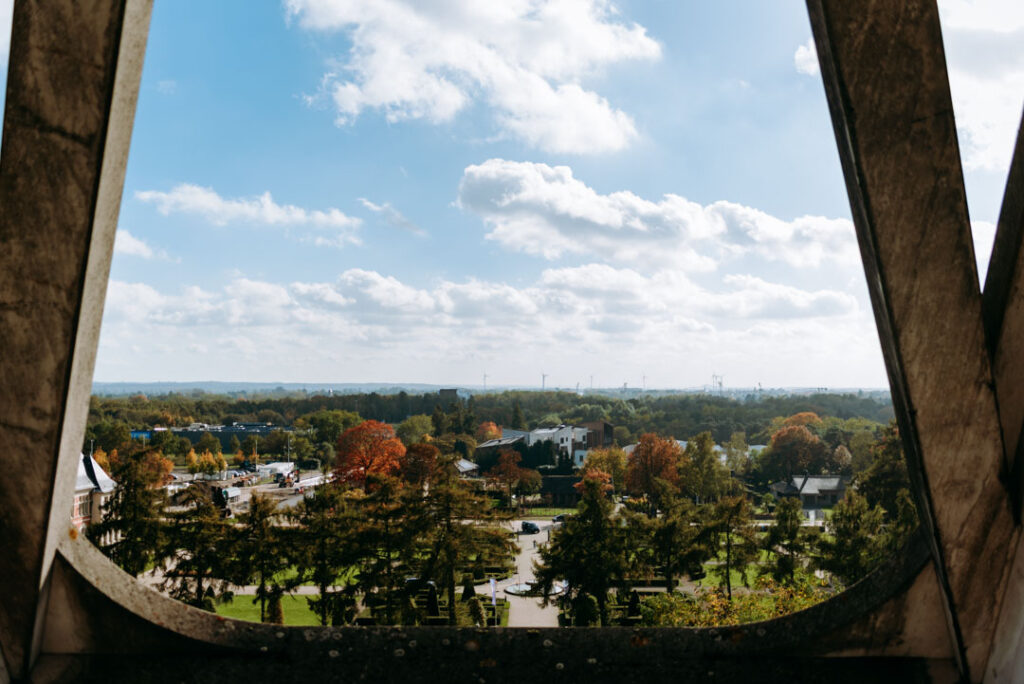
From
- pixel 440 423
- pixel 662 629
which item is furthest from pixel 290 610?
pixel 440 423

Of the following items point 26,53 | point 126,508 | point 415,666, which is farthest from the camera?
point 126,508

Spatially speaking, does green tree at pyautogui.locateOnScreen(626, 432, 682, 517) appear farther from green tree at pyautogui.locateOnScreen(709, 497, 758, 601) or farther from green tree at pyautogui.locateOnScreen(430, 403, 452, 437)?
green tree at pyautogui.locateOnScreen(430, 403, 452, 437)

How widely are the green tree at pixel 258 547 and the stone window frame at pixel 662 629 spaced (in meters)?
12.9

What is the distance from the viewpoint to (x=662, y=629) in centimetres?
217

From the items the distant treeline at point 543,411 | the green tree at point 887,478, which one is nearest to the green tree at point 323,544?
the green tree at point 887,478

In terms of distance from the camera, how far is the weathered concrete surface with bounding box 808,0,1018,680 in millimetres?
1537

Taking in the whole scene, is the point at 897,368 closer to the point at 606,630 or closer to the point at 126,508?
the point at 606,630

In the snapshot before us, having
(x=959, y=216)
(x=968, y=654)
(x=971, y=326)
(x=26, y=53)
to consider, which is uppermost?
(x=26, y=53)

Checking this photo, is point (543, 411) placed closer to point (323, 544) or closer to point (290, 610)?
point (290, 610)

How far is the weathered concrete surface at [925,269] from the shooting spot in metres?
1.54

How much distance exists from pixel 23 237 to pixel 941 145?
7.36ft

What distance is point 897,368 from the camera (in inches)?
67.0

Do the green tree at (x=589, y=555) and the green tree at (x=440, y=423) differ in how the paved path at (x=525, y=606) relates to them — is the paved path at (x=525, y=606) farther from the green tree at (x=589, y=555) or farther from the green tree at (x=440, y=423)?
the green tree at (x=440, y=423)

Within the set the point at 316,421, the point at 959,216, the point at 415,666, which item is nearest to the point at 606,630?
the point at 415,666
